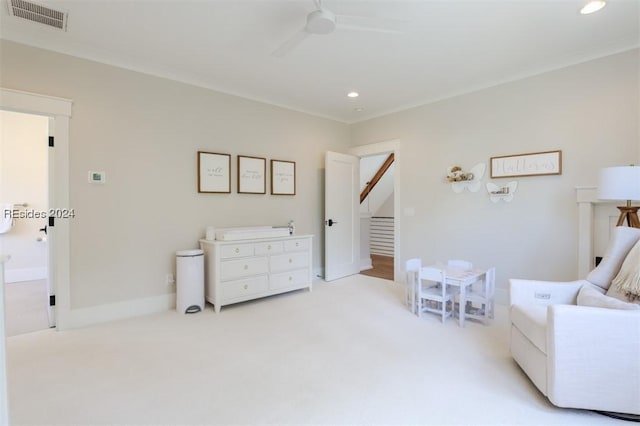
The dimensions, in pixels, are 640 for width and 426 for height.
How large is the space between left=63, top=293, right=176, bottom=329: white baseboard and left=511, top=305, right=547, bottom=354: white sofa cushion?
3297 mm

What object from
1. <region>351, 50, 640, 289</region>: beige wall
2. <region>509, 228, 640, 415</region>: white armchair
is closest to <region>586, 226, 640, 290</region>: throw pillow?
<region>509, 228, 640, 415</region>: white armchair

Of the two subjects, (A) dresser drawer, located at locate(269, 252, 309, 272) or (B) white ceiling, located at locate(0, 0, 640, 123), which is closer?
(B) white ceiling, located at locate(0, 0, 640, 123)

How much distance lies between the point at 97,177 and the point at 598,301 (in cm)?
411

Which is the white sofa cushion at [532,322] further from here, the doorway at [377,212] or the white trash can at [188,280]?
the doorway at [377,212]

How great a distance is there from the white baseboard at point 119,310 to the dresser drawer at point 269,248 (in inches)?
41.6

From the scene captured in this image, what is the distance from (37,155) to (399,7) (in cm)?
572

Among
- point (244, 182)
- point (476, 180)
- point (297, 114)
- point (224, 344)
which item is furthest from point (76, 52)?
point (476, 180)

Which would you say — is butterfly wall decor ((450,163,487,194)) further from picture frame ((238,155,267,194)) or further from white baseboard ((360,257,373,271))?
picture frame ((238,155,267,194))

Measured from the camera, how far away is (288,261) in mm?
3965

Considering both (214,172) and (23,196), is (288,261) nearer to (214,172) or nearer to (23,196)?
(214,172)

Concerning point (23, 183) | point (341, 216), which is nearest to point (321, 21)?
point (341, 216)

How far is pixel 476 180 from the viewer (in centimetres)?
381

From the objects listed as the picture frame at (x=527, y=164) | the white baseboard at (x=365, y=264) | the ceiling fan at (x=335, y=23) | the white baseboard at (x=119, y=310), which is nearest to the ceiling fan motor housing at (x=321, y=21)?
the ceiling fan at (x=335, y=23)

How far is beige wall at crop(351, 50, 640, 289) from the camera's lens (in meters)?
2.92
